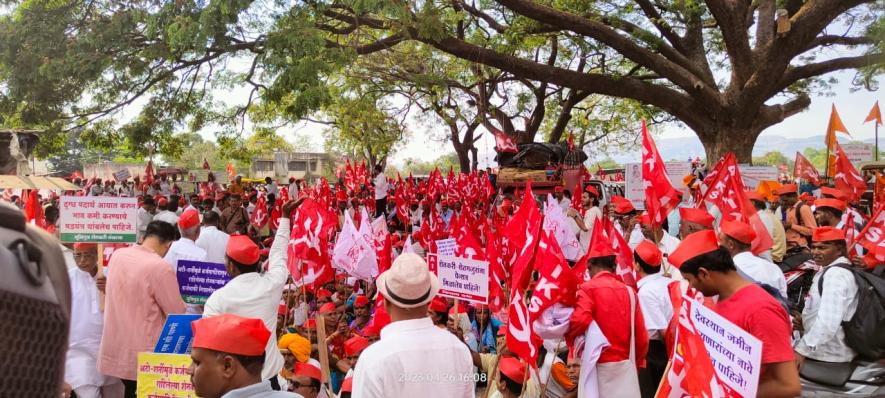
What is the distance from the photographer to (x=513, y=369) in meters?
4.35

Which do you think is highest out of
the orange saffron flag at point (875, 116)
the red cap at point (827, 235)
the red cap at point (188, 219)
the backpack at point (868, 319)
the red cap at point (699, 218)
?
the orange saffron flag at point (875, 116)

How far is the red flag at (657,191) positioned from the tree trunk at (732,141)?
8135 millimetres

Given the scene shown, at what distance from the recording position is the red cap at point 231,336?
2.33 m

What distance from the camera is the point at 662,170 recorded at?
6.01 m

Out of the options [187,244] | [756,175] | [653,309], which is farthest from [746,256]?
[756,175]

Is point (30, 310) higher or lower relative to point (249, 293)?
higher

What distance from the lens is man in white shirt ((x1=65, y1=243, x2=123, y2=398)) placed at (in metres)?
4.23

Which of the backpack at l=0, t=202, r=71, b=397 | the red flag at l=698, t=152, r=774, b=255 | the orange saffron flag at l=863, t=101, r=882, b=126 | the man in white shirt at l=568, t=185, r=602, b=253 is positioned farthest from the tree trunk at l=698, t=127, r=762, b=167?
the backpack at l=0, t=202, r=71, b=397

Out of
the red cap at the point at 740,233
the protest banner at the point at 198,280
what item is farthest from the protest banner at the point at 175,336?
the red cap at the point at 740,233

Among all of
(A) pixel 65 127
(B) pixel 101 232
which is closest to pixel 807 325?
(B) pixel 101 232

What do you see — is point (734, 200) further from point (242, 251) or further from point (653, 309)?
point (242, 251)

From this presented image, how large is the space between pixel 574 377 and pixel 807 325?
5.89ft

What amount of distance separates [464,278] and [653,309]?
4.91 ft

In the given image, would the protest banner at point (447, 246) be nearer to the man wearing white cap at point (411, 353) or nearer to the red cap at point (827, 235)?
the red cap at point (827, 235)
